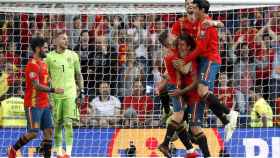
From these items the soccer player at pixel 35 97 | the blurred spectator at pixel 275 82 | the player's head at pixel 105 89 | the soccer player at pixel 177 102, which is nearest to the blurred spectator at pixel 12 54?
the player's head at pixel 105 89

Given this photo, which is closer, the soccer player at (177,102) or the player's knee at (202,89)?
the player's knee at (202,89)

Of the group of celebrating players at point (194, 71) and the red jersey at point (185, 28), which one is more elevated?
the red jersey at point (185, 28)

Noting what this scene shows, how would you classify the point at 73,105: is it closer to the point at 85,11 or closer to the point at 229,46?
the point at 85,11

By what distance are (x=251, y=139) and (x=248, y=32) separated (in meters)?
2.07

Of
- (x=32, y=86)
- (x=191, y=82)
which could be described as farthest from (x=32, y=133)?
(x=191, y=82)

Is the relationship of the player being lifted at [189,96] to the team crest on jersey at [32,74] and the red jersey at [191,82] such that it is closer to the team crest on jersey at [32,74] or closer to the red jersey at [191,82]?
the red jersey at [191,82]

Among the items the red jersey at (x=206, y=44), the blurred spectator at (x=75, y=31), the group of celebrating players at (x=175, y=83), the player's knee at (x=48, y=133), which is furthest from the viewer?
Answer: the blurred spectator at (x=75, y=31)

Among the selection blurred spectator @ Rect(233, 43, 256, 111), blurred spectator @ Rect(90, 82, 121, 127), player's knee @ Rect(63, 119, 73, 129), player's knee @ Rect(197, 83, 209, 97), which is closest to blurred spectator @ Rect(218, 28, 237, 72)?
blurred spectator @ Rect(233, 43, 256, 111)

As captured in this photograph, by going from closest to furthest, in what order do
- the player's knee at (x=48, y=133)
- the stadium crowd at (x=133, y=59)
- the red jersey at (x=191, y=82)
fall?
the red jersey at (x=191, y=82)
the player's knee at (x=48, y=133)
the stadium crowd at (x=133, y=59)

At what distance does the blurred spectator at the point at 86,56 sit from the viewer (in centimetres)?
1795

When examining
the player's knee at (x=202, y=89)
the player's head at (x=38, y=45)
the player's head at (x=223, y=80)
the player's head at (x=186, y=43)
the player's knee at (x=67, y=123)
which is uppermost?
the player's head at (x=186, y=43)

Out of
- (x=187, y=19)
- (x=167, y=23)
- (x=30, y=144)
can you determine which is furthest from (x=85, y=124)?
(x=187, y=19)

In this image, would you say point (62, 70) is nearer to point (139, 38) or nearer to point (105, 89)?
point (105, 89)

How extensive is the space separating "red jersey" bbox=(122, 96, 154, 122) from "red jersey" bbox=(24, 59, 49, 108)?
11.9ft
